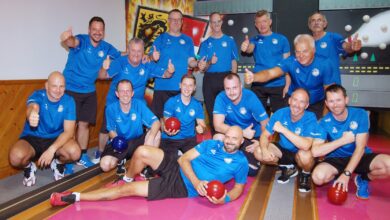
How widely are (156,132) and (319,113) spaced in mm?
2449

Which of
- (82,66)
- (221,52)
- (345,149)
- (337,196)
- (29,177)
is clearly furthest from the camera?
(221,52)

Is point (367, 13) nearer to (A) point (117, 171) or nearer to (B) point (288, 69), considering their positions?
(B) point (288, 69)

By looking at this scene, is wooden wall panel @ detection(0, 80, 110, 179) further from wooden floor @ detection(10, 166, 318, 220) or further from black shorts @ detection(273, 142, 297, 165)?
black shorts @ detection(273, 142, 297, 165)

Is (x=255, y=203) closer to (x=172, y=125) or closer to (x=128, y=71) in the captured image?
(x=172, y=125)

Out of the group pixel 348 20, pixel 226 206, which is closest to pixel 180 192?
pixel 226 206

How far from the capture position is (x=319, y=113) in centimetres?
509

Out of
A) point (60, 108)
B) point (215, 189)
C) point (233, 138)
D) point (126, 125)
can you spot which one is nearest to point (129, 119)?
point (126, 125)

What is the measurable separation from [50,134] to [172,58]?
225 cm

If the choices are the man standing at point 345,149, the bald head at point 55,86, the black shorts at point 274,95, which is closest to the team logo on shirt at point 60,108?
the bald head at point 55,86

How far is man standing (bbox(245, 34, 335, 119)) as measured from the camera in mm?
4570

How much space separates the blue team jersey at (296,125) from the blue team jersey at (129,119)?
1594 millimetres

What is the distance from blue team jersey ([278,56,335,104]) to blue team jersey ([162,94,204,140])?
144cm

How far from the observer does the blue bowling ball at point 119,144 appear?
13.8 ft

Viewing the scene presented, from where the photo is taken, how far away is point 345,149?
3.87 meters
